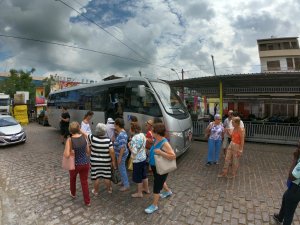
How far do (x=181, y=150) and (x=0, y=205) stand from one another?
4770 millimetres

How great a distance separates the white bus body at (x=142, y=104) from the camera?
637cm

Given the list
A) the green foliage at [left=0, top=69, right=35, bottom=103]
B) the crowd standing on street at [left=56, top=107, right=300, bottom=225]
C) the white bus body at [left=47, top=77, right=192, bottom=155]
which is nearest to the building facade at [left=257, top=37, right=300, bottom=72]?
the white bus body at [left=47, top=77, right=192, bottom=155]

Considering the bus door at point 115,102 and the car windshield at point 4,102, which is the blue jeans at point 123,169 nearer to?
the bus door at point 115,102

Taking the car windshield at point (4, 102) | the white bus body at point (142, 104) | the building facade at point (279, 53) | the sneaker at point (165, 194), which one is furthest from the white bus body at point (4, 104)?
the building facade at point (279, 53)

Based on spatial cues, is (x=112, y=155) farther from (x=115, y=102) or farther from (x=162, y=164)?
(x=115, y=102)

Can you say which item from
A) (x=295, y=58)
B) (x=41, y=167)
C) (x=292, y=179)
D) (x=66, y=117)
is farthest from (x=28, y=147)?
(x=295, y=58)

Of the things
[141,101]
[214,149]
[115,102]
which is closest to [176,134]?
[214,149]

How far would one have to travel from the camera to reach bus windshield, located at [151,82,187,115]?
6.63 metres

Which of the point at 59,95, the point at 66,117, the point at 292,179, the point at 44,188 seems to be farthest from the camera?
the point at 59,95

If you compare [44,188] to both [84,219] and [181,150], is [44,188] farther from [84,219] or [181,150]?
[181,150]

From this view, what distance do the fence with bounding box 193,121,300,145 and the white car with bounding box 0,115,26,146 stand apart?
442 inches

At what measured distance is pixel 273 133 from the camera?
33.1 feet

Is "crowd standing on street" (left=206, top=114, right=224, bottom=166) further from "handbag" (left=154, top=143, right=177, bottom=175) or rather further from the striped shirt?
the striped shirt

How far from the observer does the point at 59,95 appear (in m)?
13.4
